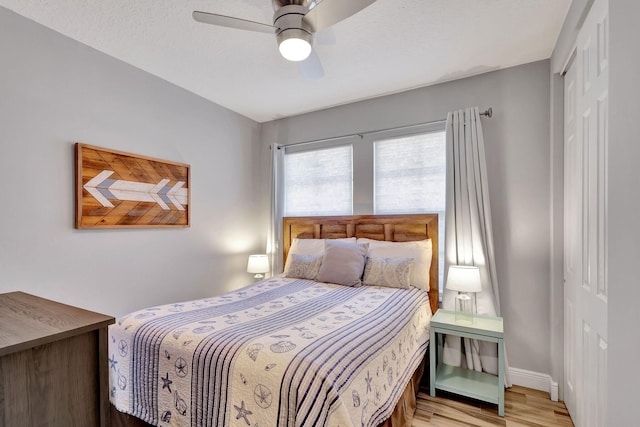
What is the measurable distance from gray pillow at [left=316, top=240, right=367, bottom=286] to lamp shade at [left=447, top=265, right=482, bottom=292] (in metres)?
0.77

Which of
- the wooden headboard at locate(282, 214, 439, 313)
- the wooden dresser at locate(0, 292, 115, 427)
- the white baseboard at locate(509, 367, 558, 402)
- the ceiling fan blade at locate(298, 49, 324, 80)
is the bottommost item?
the white baseboard at locate(509, 367, 558, 402)

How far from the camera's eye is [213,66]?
2.54m

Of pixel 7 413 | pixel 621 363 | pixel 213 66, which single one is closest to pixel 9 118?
pixel 213 66

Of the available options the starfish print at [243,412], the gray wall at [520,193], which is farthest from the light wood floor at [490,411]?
the starfish print at [243,412]

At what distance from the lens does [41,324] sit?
0.93m

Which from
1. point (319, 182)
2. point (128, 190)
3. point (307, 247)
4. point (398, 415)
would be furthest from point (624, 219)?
point (128, 190)

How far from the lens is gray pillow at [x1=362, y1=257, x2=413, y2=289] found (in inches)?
101

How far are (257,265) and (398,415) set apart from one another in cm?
215

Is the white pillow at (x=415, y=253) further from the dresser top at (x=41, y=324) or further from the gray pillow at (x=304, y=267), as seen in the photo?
the dresser top at (x=41, y=324)

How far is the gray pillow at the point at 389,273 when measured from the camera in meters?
2.56

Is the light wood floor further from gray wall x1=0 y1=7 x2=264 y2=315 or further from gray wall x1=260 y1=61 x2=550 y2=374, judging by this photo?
gray wall x1=0 y1=7 x2=264 y2=315

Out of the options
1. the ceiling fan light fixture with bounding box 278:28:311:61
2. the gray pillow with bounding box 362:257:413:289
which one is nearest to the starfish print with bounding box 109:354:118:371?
the gray pillow with bounding box 362:257:413:289

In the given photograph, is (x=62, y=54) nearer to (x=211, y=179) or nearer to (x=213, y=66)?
(x=213, y=66)

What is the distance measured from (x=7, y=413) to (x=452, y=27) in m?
2.79
